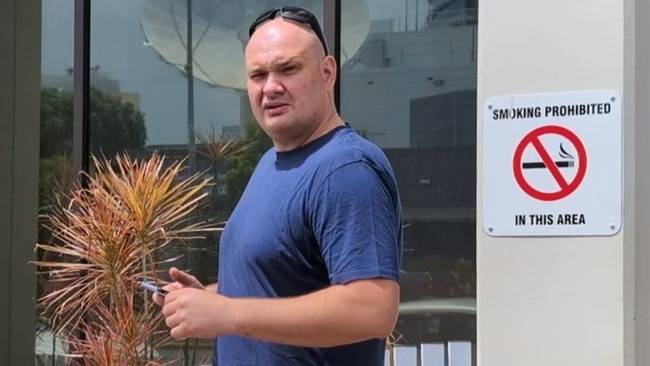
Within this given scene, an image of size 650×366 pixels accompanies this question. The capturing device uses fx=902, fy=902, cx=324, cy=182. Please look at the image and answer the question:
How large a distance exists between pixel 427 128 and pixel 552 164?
2.98 meters

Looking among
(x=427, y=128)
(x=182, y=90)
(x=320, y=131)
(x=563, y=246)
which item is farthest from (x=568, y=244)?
(x=182, y=90)

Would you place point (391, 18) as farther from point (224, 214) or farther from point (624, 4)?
point (624, 4)

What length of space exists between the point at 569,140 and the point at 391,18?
3155mm

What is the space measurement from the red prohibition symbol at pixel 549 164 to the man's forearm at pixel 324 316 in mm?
673

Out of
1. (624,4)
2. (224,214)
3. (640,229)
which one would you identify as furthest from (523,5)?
(224,214)

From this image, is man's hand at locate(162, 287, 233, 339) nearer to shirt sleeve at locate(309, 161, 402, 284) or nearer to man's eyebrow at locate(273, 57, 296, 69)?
shirt sleeve at locate(309, 161, 402, 284)

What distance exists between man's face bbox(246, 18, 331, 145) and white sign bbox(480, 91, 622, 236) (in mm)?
568

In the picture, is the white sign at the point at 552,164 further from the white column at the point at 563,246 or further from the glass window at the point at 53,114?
the glass window at the point at 53,114

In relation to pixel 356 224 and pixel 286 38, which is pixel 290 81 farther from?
pixel 356 224

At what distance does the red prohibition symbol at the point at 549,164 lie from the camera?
2148mm

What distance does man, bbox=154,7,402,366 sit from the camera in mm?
1650

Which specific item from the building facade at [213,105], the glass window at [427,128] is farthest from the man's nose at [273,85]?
the glass window at [427,128]

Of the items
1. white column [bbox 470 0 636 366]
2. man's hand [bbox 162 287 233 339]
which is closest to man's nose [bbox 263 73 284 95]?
man's hand [bbox 162 287 233 339]

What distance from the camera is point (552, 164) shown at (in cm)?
219
